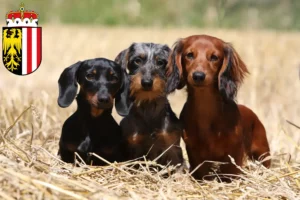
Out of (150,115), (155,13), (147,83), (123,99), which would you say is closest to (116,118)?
(150,115)

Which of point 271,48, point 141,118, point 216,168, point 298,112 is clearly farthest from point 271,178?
point 271,48

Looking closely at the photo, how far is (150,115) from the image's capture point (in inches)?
220

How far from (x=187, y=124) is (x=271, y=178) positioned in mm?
1018

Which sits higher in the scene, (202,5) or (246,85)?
(202,5)

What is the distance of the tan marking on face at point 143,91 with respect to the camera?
532cm

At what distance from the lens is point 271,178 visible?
4.80 m

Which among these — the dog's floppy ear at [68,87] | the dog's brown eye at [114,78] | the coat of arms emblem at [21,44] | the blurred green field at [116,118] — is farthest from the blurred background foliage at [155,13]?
the dog's brown eye at [114,78]

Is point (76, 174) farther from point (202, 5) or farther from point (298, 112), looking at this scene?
point (202, 5)

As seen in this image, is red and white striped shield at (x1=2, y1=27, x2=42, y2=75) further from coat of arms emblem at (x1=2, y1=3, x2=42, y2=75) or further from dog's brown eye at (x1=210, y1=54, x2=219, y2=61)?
dog's brown eye at (x1=210, y1=54, x2=219, y2=61)

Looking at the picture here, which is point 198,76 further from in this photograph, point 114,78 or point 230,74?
point 114,78

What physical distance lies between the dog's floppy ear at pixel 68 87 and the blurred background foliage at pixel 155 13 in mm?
6388

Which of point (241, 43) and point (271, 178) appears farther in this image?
point (241, 43)

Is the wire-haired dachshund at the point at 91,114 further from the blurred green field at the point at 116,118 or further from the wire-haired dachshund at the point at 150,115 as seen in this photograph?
the blurred green field at the point at 116,118

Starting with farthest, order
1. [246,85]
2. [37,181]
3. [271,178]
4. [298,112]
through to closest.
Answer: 1. [246,85]
2. [298,112]
3. [271,178]
4. [37,181]
